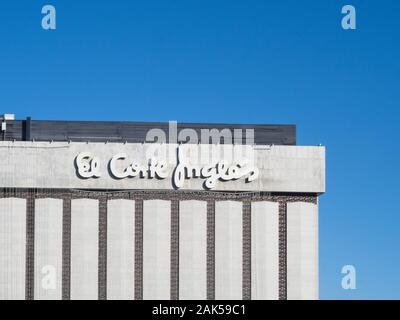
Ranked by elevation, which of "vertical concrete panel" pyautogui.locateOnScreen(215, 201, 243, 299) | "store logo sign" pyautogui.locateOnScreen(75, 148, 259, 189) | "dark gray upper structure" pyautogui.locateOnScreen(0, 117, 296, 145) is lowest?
"vertical concrete panel" pyautogui.locateOnScreen(215, 201, 243, 299)

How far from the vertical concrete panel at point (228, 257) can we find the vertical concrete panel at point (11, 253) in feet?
71.9

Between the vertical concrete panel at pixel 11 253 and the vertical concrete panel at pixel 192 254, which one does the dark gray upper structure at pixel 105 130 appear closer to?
the vertical concrete panel at pixel 11 253

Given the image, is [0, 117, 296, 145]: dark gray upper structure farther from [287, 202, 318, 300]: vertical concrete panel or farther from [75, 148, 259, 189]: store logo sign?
[287, 202, 318, 300]: vertical concrete panel

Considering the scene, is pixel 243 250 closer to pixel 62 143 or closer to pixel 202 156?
pixel 202 156

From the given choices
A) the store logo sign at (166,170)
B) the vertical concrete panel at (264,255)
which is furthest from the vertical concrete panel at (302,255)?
the store logo sign at (166,170)

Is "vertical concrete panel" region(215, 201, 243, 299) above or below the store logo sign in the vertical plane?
below

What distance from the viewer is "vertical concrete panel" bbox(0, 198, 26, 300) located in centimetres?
12988

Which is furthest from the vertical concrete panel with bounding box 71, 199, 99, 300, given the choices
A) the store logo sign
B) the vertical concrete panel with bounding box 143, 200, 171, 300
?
the vertical concrete panel with bounding box 143, 200, 171, 300

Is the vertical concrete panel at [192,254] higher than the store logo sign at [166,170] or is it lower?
lower

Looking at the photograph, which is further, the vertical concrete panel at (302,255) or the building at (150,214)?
the vertical concrete panel at (302,255)

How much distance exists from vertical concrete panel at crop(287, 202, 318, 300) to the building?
0.38ft

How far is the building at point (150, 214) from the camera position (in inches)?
5133

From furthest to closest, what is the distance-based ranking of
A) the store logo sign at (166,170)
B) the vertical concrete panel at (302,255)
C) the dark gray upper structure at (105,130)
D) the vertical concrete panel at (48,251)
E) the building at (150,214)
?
the dark gray upper structure at (105,130) < the store logo sign at (166,170) < the vertical concrete panel at (302,255) < the building at (150,214) < the vertical concrete panel at (48,251)

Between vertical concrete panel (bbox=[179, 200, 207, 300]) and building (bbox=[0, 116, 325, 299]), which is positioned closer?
building (bbox=[0, 116, 325, 299])
